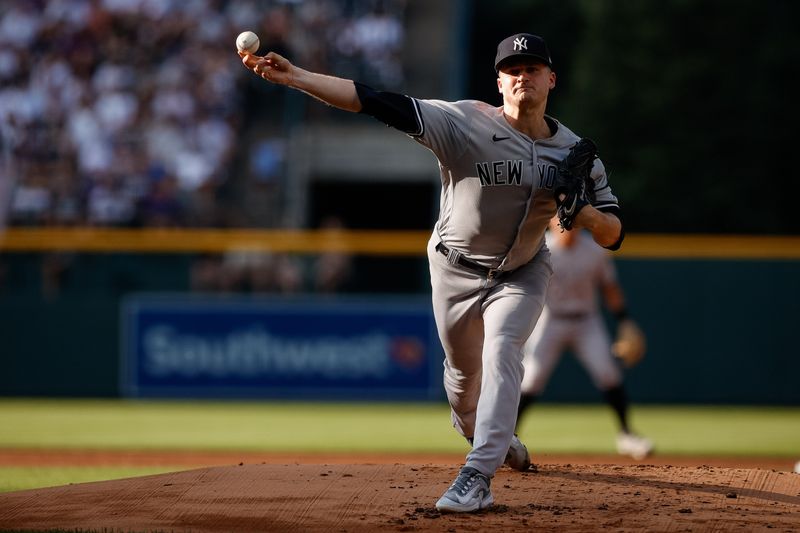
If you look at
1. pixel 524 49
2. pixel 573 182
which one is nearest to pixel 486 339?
pixel 573 182

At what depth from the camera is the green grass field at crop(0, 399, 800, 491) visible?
1023cm

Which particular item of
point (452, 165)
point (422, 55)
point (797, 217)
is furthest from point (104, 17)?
point (452, 165)

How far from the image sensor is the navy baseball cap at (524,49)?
5.43 metres

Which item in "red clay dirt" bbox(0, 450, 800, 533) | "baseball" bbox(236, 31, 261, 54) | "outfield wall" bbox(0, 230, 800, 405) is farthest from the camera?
"outfield wall" bbox(0, 230, 800, 405)

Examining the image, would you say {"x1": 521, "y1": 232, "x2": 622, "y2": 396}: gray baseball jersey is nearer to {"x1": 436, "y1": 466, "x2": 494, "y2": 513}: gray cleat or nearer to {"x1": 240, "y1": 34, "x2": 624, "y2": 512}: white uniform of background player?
{"x1": 240, "y1": 34, "x2": 624, "y2": 512}: white uniform of background player

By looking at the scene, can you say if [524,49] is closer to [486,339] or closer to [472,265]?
[472,265]

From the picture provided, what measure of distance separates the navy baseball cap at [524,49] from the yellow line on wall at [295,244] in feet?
29.9

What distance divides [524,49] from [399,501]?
6.72ft

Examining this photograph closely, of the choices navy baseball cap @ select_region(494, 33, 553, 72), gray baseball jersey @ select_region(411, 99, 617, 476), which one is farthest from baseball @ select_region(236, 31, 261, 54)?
navy baseball cap @ select_region(494, 33, 553, 72)

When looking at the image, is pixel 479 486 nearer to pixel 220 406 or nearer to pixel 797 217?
pixel 220 406

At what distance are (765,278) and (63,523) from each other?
10.7 meters

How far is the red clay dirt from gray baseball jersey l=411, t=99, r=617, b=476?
0.44 metres

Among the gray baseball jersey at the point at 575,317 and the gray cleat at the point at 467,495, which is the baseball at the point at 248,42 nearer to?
the gray cleat at the point at 467,495

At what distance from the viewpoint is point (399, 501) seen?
5457mm
